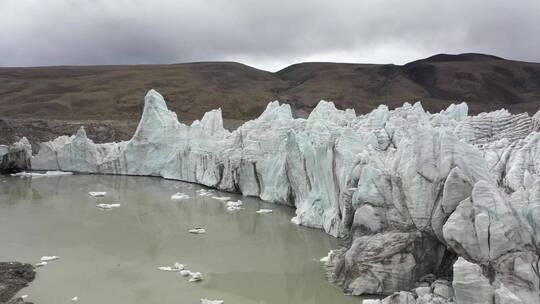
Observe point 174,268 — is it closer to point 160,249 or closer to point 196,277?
point 196,277

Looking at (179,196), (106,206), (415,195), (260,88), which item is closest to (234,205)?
(179,196)

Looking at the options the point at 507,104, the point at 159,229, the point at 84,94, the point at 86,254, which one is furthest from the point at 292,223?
the point at 507,104

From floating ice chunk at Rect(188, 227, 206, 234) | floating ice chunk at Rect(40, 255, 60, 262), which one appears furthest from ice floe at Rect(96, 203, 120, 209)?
floating ice chunk at Rect(40, 255, 60, 262)

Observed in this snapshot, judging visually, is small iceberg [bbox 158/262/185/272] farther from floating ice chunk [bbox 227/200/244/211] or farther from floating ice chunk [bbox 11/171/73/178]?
floating ice chunk [bbox 11/171/73/178]

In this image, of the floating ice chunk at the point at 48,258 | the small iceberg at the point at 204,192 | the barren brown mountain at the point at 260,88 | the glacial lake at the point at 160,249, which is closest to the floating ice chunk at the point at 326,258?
the glacial lake at the point at 160,249

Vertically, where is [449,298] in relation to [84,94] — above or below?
below

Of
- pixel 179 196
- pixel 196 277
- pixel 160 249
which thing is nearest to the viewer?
pixel 196 277

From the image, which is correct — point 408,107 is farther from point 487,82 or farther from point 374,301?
point 487,82
